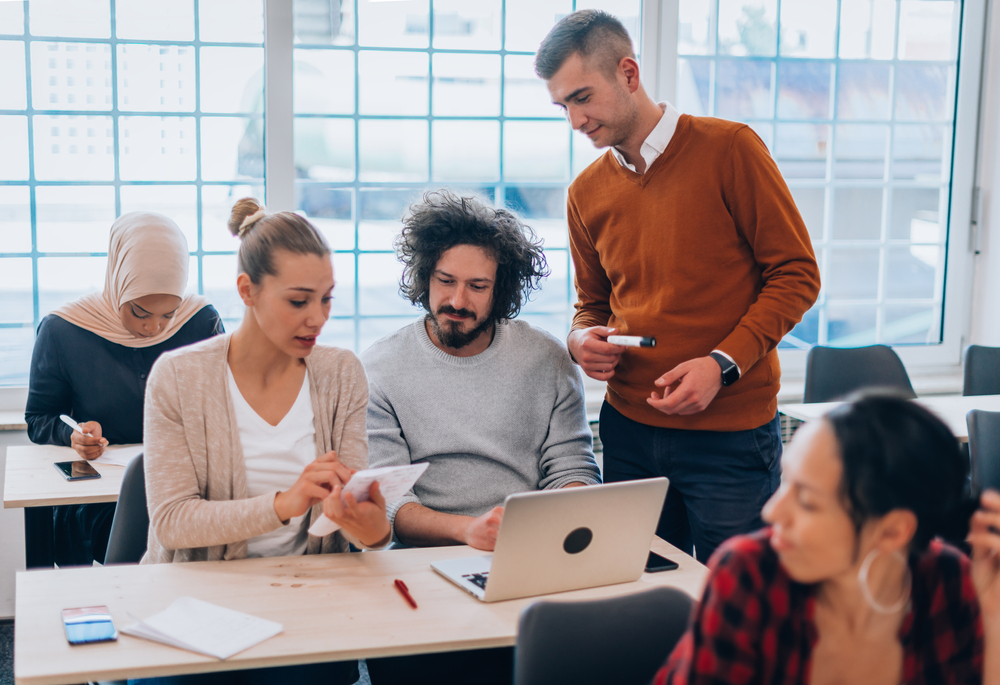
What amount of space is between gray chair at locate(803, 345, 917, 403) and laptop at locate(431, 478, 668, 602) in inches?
77.6

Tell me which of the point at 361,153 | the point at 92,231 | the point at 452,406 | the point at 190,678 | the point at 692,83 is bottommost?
the point at 190,678

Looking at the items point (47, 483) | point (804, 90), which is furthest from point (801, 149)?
point (47, 483)

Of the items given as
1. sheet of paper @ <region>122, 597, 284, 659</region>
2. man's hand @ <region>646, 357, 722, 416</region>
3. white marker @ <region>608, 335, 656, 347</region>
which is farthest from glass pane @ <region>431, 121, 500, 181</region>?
sheet of paper @ <region>122, 597, 284, 659</region>

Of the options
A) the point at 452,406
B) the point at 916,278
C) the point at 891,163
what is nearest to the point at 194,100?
the point at 452,406

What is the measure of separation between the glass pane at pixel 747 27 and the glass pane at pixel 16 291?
9.53 ft

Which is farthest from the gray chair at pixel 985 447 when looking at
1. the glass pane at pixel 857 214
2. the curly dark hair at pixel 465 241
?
the glass pane at pixel 857 214

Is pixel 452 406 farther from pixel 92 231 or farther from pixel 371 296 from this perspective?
pixel 92 231

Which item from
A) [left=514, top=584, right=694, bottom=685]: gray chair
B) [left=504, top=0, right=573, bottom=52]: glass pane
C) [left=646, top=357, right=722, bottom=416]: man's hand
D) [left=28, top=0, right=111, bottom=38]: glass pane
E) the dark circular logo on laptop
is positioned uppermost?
[left=504, top=0, right=573, bottom=52]: glass pane

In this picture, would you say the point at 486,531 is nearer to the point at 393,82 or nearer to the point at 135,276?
the point at 135,276

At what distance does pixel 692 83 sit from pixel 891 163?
3.49 ft

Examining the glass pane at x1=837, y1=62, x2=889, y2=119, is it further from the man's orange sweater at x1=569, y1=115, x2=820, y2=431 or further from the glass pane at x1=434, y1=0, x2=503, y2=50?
the man's orange sweater at x1=569, y1=115, x2=820, y2=431

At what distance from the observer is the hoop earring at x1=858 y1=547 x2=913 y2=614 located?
3.34 ft

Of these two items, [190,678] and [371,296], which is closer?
[190,678]

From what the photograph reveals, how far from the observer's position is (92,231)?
3.15 meters
